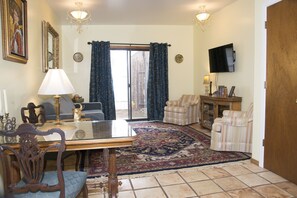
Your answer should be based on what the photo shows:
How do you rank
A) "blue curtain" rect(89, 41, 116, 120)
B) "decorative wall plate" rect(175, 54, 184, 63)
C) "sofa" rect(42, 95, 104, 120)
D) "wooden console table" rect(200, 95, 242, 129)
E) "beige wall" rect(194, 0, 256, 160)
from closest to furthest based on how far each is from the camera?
1. "sofa" rect(42, 95, 104, 120)
2. "beige wall" rect(194, 0, 256, 160)
3. "wooden console table" rect(200, 95, 242, 129)
4. "blue curtain" rect(89, 41, 116, 120)
5. "decorative wall plate" rect(175, 54, 184, 63)

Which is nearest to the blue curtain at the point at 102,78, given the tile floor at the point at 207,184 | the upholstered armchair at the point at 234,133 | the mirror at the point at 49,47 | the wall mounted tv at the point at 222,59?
the mirror at the point at 49,47

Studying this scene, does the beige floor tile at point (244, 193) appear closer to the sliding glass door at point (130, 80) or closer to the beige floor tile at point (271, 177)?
the beige floor tile at point (271, 177)

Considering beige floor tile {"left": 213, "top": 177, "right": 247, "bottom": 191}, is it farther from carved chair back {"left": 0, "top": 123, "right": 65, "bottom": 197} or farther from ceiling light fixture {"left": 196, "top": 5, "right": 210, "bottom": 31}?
ceiling light fixture {"left": 196, "top": 5, "right": 210, "bottom": 31}

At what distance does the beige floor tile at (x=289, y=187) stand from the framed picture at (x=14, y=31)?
3.20 meters

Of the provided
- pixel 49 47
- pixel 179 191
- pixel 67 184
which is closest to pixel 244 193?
pixel 179 191

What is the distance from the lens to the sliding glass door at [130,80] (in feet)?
22.1

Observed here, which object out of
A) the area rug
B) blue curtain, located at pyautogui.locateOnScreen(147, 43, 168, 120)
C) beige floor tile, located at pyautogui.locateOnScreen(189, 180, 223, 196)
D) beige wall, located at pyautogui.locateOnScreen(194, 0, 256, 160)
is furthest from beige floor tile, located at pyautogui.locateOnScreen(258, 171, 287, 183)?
blue curtain, located at pyautogui.locateOnScreen(147, 43, 168, 120)

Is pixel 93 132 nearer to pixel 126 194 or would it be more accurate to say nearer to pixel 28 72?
pixel 126 194

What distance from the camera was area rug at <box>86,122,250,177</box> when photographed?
3152mm

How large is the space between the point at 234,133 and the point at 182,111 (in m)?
2.21

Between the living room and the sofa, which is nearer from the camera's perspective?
the living room

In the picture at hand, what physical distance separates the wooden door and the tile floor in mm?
216

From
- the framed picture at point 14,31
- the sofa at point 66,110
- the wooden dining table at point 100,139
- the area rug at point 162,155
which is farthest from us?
the sofa at point 66,110

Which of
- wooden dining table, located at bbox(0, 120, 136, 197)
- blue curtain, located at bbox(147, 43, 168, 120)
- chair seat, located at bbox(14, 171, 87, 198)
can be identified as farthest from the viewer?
blue curtain, located at bbox(147, 43, 168, 120)
